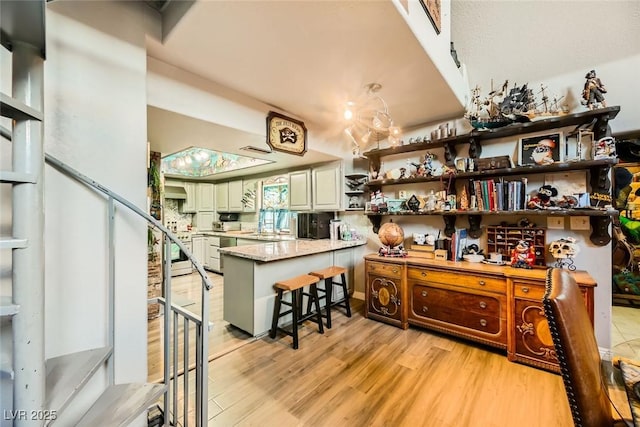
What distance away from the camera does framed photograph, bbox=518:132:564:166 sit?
2330mm

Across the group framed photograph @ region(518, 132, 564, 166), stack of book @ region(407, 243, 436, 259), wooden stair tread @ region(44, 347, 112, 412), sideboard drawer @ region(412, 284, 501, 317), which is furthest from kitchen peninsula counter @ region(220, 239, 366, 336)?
framed photograph @ region(518, 132, 564, 166)

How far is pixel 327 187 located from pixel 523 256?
2.46 metres

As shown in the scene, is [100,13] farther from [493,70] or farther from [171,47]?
[493,70]

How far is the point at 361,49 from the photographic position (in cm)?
174

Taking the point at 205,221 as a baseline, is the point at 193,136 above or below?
above

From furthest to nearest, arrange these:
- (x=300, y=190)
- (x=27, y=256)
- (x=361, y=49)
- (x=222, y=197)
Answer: (x=222, y=197)
(x=300, y=190)
(x=361, y=49)
(x=27, y=256)

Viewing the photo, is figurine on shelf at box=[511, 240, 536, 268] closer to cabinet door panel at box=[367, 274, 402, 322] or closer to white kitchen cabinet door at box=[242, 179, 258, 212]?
cabinet door panel at box=[367, 274, 402, 322]

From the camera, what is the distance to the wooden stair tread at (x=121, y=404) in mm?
1058

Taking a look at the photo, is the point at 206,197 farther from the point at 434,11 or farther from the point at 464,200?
the point at 434,11

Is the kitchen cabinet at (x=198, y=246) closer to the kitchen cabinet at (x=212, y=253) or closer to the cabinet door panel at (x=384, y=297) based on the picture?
the kitchen cabinet at (x=212, y=253)

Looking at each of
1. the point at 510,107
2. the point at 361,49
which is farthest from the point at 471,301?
the point at 361,49

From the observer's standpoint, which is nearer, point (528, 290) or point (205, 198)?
point (528, 290)

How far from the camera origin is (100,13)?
1.41 m

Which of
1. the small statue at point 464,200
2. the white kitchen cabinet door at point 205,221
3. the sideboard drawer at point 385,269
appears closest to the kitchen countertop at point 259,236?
the white kitchen cabinet door at point 205,221
